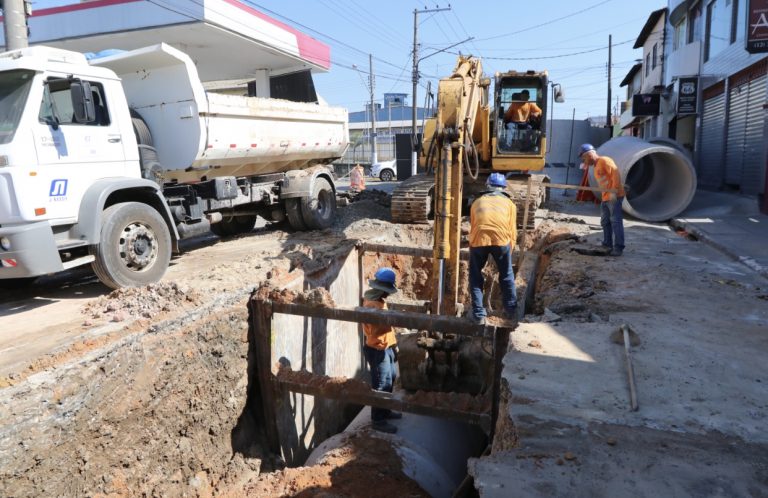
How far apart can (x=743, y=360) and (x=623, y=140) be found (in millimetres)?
10583

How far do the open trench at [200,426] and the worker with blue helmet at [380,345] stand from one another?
304mm

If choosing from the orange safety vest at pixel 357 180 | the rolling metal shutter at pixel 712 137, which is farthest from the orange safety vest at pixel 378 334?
the orange safety vest at pixel 357 180

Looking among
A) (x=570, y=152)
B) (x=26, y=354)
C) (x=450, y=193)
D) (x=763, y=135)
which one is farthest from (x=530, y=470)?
(x=570, y=152)

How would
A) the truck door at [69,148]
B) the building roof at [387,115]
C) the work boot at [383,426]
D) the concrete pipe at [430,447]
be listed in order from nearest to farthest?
the concrete pipe at [430,447] < the truck door at [69,148] < the work boot at [383,426] < the building roof at [387,115]

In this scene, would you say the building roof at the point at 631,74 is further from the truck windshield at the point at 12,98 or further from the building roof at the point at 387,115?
the truck windshield at the point at 12,98

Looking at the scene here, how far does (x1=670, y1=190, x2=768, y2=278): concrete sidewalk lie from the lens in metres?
7.84

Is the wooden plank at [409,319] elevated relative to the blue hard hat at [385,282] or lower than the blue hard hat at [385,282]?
lower

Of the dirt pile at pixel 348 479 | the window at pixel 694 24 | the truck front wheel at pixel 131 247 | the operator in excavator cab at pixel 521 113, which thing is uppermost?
the window at pixel 694 24

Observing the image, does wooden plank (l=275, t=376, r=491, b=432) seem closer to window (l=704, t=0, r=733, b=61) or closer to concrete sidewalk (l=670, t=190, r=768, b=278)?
concrete sidewalk (l=670, t=190, r=768, b=278)

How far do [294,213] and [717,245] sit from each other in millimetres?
7364

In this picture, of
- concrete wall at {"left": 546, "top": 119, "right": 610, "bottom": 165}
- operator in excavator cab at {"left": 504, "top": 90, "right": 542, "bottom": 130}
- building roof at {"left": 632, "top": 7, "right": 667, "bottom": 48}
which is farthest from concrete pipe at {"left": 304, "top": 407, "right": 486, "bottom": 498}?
building roof at {"left": 632, "top": 7, "right": 667, "bottom": 48}

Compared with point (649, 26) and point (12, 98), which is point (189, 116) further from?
point (649, 26)

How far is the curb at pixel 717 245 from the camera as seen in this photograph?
22.8 ft

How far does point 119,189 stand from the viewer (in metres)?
5.88
